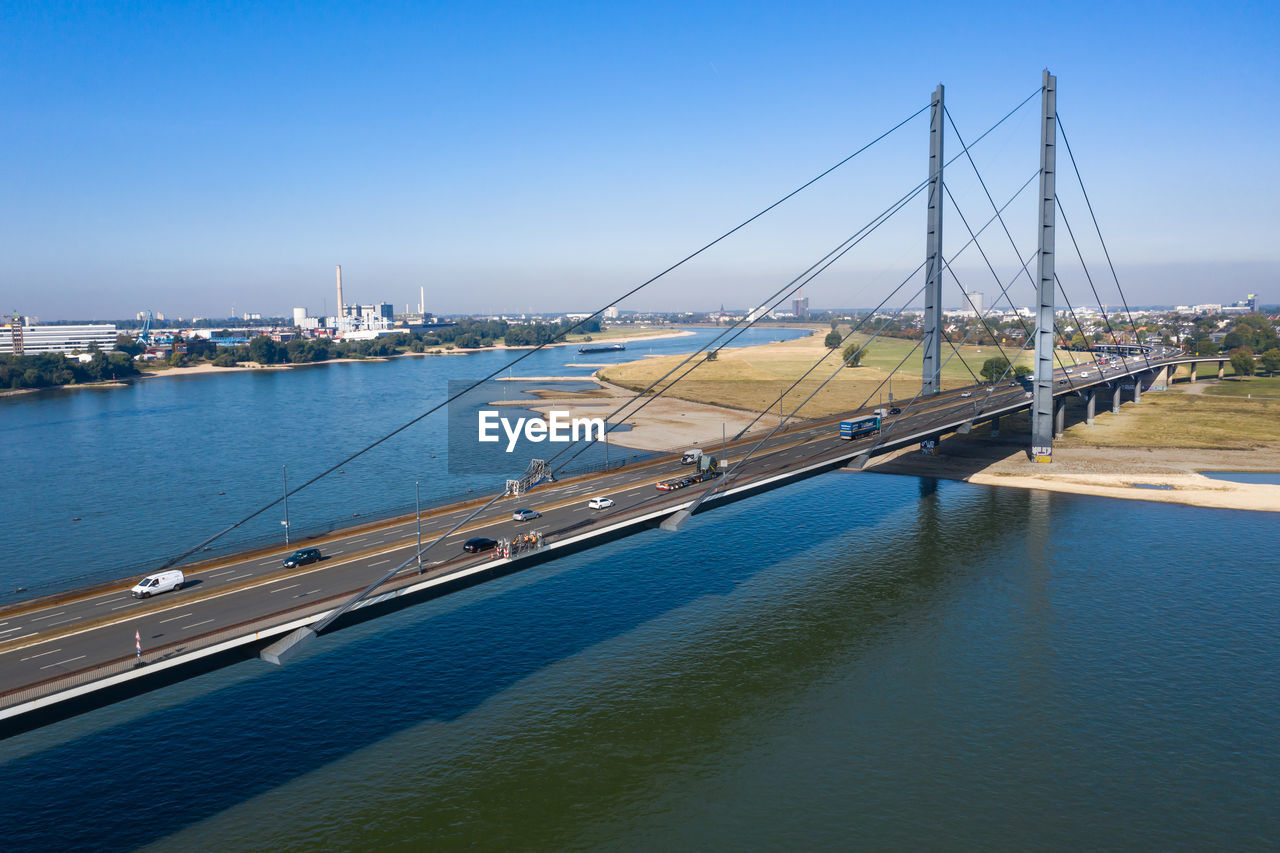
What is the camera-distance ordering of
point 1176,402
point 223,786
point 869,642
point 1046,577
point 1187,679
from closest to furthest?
point 223,786 → point 1187,679 → point 869,642 → point 1046,577 → point 1176,402

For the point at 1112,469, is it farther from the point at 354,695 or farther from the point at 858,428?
the point at 354,695

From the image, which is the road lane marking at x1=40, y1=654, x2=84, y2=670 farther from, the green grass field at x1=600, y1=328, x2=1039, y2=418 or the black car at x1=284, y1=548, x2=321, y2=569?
the green grass field at x1=600, y1=328, x2=1039, y2=418

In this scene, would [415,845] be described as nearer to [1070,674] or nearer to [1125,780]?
[1125,780]

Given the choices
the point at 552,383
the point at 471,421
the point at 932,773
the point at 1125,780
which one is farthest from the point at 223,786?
the point at 552,383

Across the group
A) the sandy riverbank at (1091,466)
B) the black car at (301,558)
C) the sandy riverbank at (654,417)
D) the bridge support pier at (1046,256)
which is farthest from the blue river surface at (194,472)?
the bridge support pier at (1046,256)

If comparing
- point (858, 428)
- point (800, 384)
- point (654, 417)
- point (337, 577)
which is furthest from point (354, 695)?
point (800, 384)

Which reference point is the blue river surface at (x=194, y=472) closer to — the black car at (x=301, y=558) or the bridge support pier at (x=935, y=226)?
the black car at (x=301, y=558)

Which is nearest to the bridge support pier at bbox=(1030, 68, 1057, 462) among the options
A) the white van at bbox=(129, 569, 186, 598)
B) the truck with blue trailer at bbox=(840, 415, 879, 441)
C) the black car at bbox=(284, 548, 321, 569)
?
the truck with blue trailer at bbox=(840, 415, 879, 441)

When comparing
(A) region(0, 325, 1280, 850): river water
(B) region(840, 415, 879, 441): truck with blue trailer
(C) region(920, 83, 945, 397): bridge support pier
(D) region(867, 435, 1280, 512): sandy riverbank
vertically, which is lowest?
(A) region(0, 325, 1280, 850): river water
